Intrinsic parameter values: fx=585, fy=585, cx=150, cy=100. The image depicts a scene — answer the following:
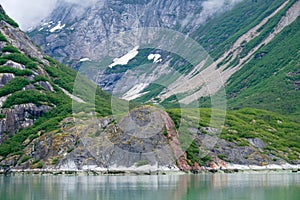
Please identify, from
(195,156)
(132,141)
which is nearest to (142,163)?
(132,141)

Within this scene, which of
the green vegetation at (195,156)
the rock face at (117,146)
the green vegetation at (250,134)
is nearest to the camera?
the rock face at (117,146)

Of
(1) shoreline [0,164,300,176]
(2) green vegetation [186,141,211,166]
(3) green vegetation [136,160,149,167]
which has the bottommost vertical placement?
(1) shoreline [0,164,300,176]

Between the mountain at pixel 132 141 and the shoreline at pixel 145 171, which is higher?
the mountain at pixel 132 141

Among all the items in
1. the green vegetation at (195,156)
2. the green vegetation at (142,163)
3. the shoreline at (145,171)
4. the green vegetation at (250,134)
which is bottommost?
the shoreline at (145,171)

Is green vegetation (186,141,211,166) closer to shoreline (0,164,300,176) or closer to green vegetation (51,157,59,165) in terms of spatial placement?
shoreline (0,164,300,176)

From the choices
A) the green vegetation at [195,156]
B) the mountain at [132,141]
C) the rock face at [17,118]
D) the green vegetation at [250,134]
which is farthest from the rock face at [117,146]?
the rock face at [17,118]

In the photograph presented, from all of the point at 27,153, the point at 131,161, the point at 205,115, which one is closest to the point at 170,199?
the point at 131,161

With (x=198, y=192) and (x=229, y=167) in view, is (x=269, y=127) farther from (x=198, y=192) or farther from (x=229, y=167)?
(x=198, y=192)

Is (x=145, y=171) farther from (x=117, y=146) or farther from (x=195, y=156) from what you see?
(x=195, y=156)

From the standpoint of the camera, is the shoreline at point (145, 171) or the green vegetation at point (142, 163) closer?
the shoreline at point (145, 171)

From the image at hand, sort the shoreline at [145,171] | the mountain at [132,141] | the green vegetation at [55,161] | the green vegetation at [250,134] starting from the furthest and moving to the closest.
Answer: the green vegetation at [250,134], the green vegetation at [55,161], the mountain at [132,141], the shoreline at [145,171]

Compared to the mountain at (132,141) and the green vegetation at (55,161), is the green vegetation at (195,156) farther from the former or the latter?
the green vegetation at (55,161)

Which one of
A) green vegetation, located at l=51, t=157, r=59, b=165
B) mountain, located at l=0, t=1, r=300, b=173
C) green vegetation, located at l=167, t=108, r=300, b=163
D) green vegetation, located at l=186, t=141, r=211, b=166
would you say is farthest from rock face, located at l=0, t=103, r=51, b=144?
green vegetation, located at l=186, t=141, r=211, b=166

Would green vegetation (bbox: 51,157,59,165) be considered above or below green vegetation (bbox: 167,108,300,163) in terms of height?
below
